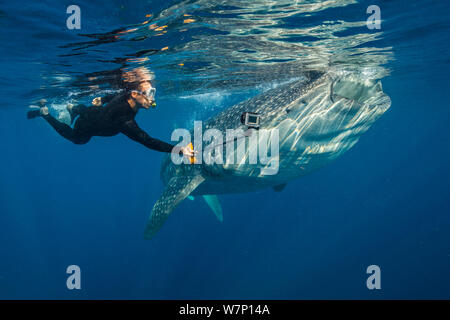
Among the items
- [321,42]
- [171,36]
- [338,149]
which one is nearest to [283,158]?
[338,149]

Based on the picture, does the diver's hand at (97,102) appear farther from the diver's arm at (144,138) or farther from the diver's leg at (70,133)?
the diver's arm at (144,138)

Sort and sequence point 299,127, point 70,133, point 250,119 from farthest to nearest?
point 70,133, point 299,127, point 250,119

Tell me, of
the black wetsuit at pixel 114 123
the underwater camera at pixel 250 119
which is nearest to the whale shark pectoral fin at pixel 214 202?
the black wetsuit at pixel 114 123

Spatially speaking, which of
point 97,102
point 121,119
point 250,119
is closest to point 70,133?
point 97,102

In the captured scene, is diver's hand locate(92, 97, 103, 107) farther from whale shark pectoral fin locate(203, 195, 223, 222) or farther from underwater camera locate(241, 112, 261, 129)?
whale shark pectoral fin locate(203, 195, 223, 222)

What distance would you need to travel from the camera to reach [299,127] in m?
5.38

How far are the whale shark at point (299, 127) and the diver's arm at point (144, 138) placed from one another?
1.14 meters

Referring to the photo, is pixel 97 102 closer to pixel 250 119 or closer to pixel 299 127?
pixel 250 119

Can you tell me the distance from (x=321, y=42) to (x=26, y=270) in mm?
29601

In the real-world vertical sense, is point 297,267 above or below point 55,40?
below

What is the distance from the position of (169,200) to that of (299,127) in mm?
3233
